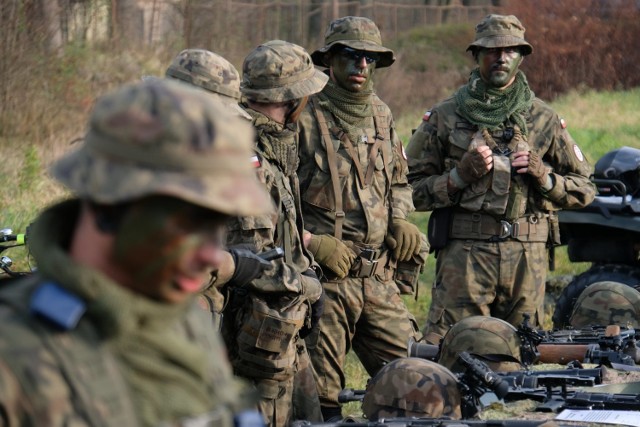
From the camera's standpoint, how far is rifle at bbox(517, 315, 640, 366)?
6.00m

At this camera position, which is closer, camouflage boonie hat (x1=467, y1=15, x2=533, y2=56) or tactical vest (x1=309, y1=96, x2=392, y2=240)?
tactical vest (x1=309, y1=96, x2=392, y2=240)

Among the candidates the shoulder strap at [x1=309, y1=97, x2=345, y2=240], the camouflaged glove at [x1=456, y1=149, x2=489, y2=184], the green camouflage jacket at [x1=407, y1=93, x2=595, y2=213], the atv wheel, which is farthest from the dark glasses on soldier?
the atv wheel

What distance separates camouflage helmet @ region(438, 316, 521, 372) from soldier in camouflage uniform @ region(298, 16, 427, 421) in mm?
1122

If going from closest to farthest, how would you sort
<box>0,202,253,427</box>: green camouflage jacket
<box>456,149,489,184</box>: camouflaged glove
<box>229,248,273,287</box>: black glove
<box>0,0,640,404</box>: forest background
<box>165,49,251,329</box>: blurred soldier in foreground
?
1. <box>0,202,253,427</box>: green camouflage jacket
2. <box>229,248,273,287</box>: black glove
3. <box>165,49,251,329</box>: blurred soldier in foreground
4. <box>456,149,489,184</box>: camouflaged glove
5. <box>0,0,640,404</box>: forest background

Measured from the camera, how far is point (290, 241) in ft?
19.7

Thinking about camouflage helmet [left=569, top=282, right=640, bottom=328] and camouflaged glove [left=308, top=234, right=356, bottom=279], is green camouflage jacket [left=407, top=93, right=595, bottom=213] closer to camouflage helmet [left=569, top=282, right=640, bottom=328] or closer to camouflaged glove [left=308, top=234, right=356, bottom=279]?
camouflage helmet [left=569, top=282, right=640, bottom=328]

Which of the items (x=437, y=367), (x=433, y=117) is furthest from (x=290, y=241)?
(x=433, y=117)

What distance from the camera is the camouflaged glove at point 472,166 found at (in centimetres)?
796

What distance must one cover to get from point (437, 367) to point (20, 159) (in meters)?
7.62

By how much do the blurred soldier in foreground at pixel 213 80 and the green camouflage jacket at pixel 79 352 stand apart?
3.05 m

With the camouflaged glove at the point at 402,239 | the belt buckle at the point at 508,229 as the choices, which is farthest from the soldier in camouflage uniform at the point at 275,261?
the belt buckle at the point at 508,229

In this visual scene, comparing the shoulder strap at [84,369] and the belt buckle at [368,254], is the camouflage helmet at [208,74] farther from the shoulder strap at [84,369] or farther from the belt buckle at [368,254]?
the shoulder strap at [84,369]

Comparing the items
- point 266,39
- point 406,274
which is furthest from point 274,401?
point 266,39

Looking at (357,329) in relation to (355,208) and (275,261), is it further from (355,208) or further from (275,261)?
(275,261)
